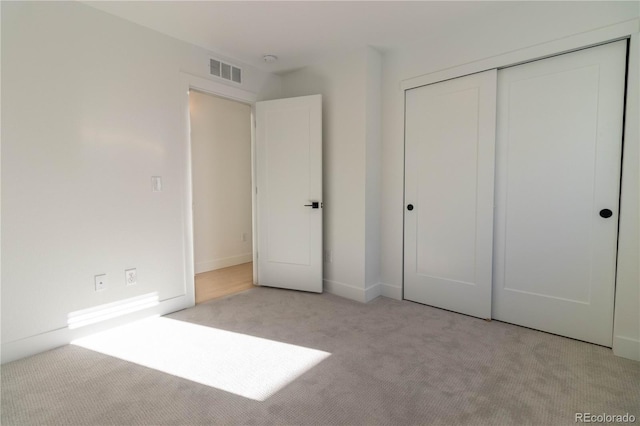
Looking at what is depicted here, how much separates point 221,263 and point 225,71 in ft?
9.14

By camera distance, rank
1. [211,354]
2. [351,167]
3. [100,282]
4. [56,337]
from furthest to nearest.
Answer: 1. [351,167]
2. [100,282]
3. [56,337]
4. [211,354]

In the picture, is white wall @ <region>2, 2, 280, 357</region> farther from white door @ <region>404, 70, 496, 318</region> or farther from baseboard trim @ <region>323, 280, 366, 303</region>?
white door @ <region>404, 70, 496, 318</region>

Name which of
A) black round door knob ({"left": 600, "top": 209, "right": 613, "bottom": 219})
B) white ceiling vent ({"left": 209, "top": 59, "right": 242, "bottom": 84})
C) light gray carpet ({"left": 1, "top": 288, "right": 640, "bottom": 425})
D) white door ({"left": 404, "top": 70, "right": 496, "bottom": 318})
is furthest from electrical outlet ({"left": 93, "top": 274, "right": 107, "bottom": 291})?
black round door knob ({"left": 600, "top": 209, "right": 613, "bottom": 219})

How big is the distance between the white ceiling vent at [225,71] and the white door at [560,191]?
2569 millimetres

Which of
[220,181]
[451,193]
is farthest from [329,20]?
[220,181]

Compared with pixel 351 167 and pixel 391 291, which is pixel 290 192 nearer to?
pixel 351 167

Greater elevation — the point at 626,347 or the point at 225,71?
the point at 225,71

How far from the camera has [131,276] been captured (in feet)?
9.18

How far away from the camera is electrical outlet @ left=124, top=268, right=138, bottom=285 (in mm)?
2766

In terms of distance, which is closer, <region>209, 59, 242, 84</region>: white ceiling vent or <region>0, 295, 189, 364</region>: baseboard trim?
<region>0, 295, 189, 364</region>: baseboard trim

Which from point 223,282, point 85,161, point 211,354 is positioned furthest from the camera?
point 223,282

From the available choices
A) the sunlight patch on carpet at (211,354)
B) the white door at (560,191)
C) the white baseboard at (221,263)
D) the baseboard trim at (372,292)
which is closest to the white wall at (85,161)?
the sunlight patch on carpet at (211,354)

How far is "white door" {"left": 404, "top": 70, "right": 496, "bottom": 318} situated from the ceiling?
46 centimetres

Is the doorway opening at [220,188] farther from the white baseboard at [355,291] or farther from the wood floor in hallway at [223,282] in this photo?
the white baseboard at [355,291]
